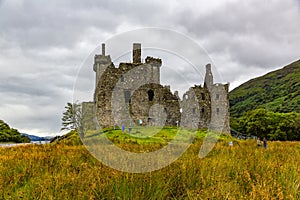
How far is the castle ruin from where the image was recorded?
114 feet

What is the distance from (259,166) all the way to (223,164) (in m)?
0.68

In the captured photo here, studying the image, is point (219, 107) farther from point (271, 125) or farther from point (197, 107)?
point (271, 125)

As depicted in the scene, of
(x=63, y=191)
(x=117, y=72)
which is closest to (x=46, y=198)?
(x=63, y=191)

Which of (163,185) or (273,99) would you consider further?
(273,99)

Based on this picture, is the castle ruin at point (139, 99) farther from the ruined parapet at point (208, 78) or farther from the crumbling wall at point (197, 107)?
the ruined parapet at point (208, 78)

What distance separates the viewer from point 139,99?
35.8 metres

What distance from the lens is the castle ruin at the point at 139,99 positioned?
34844mm

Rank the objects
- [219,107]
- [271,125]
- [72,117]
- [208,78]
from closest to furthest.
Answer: [72,117] → [208,78] → [219,107] → [271,125]

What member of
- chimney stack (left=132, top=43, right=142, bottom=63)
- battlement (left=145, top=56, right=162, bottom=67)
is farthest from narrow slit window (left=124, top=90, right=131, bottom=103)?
chimney stack (left=132, top=43, right=142, bottom=63)

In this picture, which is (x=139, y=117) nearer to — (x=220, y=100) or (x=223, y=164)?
(x=220, y=100)

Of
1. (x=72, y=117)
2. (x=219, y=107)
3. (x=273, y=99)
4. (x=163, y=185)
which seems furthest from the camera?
(x=273, y=99)

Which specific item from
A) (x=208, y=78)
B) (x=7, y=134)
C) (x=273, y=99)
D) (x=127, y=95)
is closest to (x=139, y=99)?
(x=127, y=95)

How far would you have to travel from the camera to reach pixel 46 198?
3607mm

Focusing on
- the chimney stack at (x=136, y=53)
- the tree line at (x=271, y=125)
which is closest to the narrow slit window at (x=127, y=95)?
the chimney stack at (x=136, y=53)
